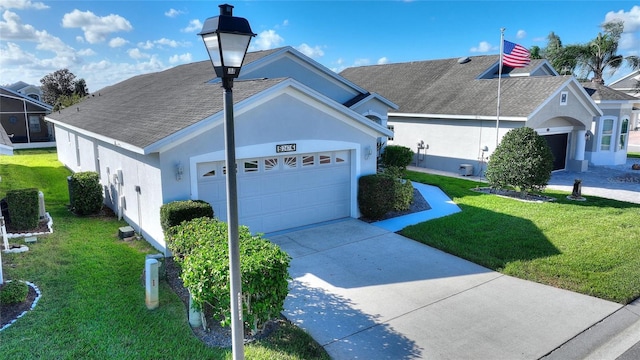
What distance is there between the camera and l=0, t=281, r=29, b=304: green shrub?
675 centimetres

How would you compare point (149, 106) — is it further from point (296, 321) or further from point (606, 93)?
point (606, 93)

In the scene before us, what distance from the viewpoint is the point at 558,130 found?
2056 cm

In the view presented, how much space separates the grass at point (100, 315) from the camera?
18.7 feet

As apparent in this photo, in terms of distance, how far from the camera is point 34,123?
31.8 meters

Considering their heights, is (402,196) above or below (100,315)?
above

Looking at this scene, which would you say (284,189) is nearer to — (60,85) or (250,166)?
(250,166)

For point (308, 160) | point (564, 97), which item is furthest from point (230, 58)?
point (564, 97)

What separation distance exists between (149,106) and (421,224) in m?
9.63

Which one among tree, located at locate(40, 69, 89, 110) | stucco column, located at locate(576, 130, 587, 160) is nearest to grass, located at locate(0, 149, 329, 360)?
stucco column, located at locate(576, 130, 587, 160)

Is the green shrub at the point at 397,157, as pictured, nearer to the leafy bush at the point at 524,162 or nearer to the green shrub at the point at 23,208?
the leafy bush at the point at 524,162

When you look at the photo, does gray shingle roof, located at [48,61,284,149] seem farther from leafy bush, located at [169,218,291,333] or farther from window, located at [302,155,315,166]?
leafy bush, located at [169,218,291,333]

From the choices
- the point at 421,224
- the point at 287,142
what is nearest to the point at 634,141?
the point at 421,224

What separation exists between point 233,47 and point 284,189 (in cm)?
717

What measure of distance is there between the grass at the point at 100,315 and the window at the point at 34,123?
26.1 m
